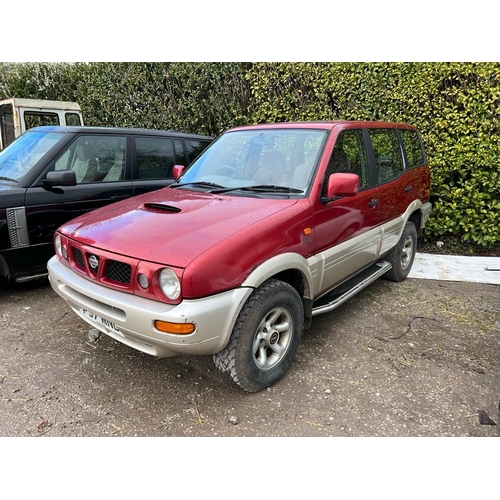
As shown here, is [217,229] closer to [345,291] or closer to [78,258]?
[78,258]

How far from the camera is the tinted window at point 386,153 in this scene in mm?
3878

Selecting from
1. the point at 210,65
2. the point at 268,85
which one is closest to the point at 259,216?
the point at 268,85

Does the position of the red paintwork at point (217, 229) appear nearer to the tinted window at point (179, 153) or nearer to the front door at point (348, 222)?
the front door at point (348, 222)

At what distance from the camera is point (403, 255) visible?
480 centimetres

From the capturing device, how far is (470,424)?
2.43 meters

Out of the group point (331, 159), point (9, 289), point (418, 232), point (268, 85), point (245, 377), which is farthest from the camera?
point (268, 85)

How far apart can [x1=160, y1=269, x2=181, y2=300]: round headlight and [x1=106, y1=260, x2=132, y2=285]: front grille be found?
10.0 inches

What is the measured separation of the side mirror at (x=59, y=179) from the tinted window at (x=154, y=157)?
3.36 feet

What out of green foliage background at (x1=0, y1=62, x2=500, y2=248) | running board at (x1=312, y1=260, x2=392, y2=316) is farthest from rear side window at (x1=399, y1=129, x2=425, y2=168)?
running board at (x1=312, y1=260, x2=392, y2=316)

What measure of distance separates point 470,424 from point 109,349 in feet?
8.99

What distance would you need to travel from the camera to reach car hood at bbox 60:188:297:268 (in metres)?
2.27

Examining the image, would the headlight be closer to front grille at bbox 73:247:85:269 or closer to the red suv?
the red suv

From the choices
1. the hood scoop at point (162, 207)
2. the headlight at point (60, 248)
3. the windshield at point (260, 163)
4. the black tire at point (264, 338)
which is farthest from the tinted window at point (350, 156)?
the headlight at point (60, 248)

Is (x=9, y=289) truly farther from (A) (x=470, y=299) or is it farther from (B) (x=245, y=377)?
(A) (x=470, y=299)
